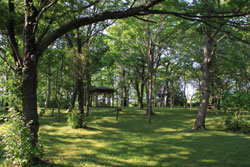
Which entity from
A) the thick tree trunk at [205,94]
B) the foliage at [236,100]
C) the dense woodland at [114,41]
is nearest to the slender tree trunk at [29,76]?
the dense woodland at [114,41]

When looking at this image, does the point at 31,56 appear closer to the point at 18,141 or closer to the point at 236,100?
the point at 18,141

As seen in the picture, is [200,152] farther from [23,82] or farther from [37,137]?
[23,82]

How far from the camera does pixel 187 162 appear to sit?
561cm

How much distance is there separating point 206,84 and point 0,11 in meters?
11.7

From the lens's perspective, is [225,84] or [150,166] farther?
[225,84]

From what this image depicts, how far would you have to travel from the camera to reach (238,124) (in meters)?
11.4

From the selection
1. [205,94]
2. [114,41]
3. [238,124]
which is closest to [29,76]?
[205,94]

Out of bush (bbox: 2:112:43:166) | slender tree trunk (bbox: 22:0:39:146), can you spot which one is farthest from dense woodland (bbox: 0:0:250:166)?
bush (bbox: 2:112:43:166)

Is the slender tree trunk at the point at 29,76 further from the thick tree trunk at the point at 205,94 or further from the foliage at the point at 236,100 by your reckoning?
the foliage at the point at 236,100

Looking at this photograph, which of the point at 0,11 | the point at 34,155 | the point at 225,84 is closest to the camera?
the point at 34,155

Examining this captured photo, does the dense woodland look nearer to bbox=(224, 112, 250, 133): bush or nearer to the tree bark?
the tree bark

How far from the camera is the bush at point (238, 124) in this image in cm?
1076

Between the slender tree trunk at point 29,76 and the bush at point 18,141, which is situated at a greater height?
the slender tree trunk at point 29,76

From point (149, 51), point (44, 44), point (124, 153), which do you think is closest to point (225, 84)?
point (149, 51)
